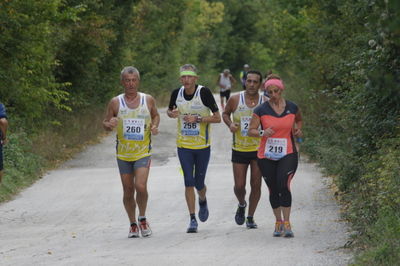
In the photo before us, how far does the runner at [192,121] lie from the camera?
11.0 m

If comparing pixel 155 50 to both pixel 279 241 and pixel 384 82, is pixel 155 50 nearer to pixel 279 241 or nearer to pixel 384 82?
pixel 279 241

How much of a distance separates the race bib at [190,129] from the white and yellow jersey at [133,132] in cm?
55

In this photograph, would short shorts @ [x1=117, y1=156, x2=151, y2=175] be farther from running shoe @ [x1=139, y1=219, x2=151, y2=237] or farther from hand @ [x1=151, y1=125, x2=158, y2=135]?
running shoe @ [x1=139, y1=219, x2=151, y2=237]

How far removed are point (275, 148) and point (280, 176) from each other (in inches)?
13.2

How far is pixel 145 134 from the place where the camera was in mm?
10641

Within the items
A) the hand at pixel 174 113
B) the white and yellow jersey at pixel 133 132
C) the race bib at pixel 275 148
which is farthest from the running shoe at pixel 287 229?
the hand at pixel 174 113

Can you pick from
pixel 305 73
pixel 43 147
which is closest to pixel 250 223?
pixel 43 147

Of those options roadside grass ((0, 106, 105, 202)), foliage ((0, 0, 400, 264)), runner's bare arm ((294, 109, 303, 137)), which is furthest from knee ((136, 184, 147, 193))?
roadside grass ((0, 106, 105, 202))

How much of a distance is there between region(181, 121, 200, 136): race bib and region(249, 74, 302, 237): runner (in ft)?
3.00

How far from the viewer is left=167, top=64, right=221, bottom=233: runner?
35.9 feet

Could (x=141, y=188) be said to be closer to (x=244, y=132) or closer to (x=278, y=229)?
(x=244, y=132)

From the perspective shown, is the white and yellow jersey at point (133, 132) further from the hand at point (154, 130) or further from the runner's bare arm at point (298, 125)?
the runner's bare arm at point (298, 125)

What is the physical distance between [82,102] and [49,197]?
10375mm

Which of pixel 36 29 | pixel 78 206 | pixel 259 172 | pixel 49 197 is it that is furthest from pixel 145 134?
pixel 36 29
